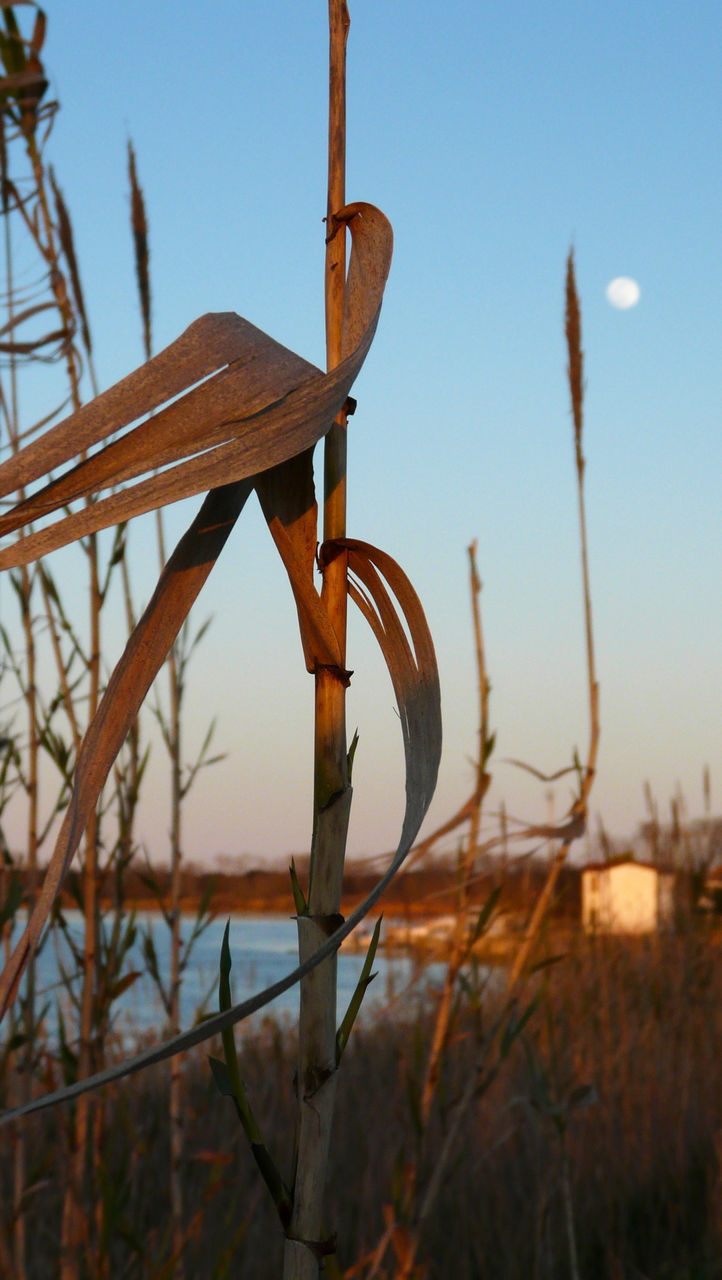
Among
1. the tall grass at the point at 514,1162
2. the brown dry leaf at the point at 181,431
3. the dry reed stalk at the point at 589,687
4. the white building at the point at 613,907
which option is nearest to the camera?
the brown dry leaf at the point at 181,431

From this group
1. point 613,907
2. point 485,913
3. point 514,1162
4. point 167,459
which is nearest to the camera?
point 167,459

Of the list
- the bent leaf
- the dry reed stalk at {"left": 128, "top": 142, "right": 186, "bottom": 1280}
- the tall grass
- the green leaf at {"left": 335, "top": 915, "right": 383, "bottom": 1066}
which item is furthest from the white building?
the bent leaf

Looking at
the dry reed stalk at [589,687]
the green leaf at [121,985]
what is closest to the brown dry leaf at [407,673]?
the dry reed stalk at [589,687]

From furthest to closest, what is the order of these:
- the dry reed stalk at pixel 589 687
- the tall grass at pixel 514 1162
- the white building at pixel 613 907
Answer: the white building at pixel 613 907
the tall grass at pixel 514 1162
the dry reed stalk at pixel 589 687

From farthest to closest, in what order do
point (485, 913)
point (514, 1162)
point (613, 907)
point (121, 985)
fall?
point (613, 907), point (514, 1162), point (121, 985), point (485, 913)

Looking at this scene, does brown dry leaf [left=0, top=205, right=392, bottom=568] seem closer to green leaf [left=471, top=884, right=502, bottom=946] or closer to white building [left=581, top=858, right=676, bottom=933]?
green leaf [left=471, top=884, right=502, bottom=946]

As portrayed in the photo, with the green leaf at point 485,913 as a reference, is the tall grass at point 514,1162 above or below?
below

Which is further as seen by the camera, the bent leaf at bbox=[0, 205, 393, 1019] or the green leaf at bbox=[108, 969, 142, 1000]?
the green leaf at bbox=[108, 969, 142, 1000]

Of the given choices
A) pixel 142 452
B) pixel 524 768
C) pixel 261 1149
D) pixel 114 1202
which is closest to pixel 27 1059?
pixel 114 1202

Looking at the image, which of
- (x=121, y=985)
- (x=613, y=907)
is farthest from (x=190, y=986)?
(x=121, y=985)

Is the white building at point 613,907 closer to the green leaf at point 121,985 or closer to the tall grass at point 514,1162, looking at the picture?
the tall grass at point 514,1162

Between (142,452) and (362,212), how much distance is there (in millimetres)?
156

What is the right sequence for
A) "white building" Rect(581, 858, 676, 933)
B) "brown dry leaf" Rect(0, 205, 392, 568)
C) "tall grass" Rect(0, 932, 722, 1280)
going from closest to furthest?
"brown dry leaf" Rect(0, 205, 392, 568)
"tall grass" Rect(0, 932, 722, 1280)
"white building" Rect(581, 858, 676, 933)

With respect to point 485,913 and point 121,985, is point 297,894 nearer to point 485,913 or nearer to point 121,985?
point 485,913
